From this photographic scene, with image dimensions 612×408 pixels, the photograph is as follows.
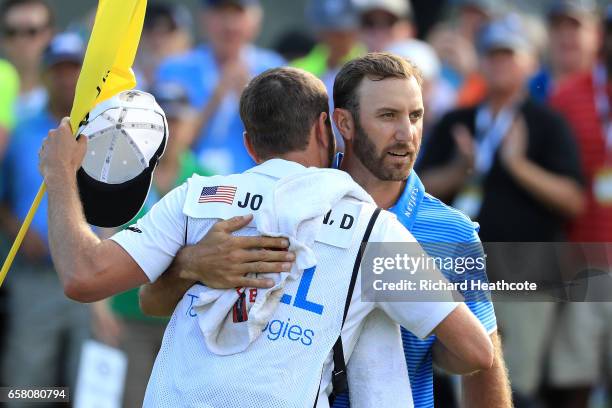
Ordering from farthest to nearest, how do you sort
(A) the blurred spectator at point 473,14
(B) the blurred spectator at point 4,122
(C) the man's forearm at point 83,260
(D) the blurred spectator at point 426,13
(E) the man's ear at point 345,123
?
1. (D) the blurred spectator at point 426,13
2. (A) the blurred spectator at point 473,14
3. (B) the blurred spectator at point 4,122
4. (E) the man's ear at point 345,123
5. (C) the man's forearm at point 83,260

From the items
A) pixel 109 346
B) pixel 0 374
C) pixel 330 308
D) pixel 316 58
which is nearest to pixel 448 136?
pixel 316 58

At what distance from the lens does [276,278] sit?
4148mm

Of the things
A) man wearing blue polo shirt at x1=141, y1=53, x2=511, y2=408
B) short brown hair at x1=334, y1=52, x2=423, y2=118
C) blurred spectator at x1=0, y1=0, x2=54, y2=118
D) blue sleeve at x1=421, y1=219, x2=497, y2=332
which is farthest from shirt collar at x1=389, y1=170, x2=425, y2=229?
blurred spectator at x1=0, y1=0, x2=54, y2=118

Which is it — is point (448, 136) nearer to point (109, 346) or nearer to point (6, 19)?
point (109, 346)

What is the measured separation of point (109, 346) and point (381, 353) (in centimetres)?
413

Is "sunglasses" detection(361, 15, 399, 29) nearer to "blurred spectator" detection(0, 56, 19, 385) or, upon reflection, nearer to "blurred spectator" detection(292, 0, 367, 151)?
"blurred spectator" detection(292, 0, 367, 151)

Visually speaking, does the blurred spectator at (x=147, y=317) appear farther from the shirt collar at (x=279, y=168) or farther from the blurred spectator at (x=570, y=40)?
the shirt collar at (x=279, y=168)

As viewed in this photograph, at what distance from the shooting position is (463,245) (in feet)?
15.2

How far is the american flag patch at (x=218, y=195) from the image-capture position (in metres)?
4.29

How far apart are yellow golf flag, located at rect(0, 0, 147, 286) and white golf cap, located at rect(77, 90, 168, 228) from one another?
63 mm

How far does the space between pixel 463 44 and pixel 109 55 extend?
666 cm

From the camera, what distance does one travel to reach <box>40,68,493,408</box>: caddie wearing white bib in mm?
4066

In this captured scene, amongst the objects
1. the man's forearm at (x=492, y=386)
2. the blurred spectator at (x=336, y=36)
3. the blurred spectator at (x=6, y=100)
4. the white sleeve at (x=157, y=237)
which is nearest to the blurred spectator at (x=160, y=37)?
the blurred spectator at (x=336, y=36)

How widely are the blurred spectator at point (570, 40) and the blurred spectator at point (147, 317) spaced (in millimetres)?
2623
